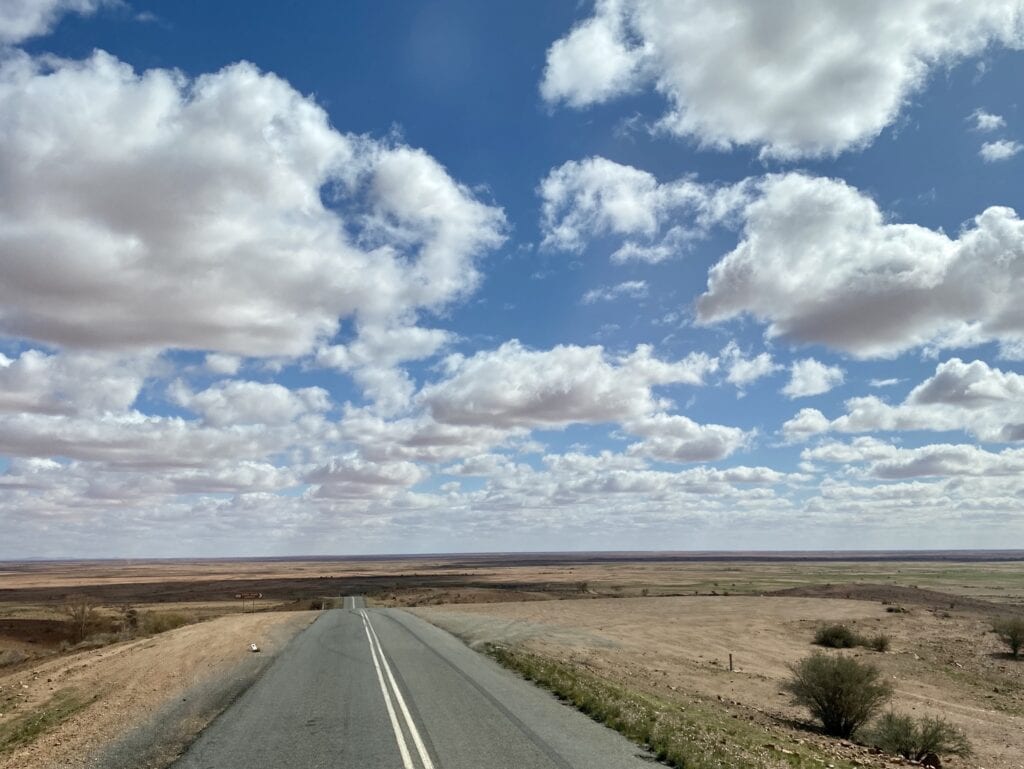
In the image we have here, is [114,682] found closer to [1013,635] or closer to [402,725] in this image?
[402,725]

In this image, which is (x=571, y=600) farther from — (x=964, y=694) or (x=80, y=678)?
(x=80, y=678)

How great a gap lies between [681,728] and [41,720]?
15042 mm

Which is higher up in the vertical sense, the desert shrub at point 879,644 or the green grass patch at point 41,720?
the green grass patch at point 41,720

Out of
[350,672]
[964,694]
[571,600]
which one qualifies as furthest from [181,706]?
[571,600]

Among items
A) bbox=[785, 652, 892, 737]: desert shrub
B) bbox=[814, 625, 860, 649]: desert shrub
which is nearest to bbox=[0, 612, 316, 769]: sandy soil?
bbox=[785, 652, 892, 737]: desert shrub

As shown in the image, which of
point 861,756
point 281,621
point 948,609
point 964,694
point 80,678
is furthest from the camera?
point 948,609

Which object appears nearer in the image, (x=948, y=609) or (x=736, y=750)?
(x=736, y=750)

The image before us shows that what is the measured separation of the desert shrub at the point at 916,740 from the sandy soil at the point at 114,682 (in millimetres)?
16863

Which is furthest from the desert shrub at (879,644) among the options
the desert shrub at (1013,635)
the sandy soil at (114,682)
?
the sandy soil at (114,682)

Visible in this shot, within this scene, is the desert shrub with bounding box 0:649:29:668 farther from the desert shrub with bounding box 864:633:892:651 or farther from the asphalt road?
the desert shrub with bounding box 864:633:892:651

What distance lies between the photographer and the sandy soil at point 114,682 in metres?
14.0

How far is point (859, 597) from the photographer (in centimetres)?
8194

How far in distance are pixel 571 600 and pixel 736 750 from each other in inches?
2703

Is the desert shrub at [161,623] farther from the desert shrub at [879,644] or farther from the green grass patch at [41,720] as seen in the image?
the desert shrub at [879,644]
